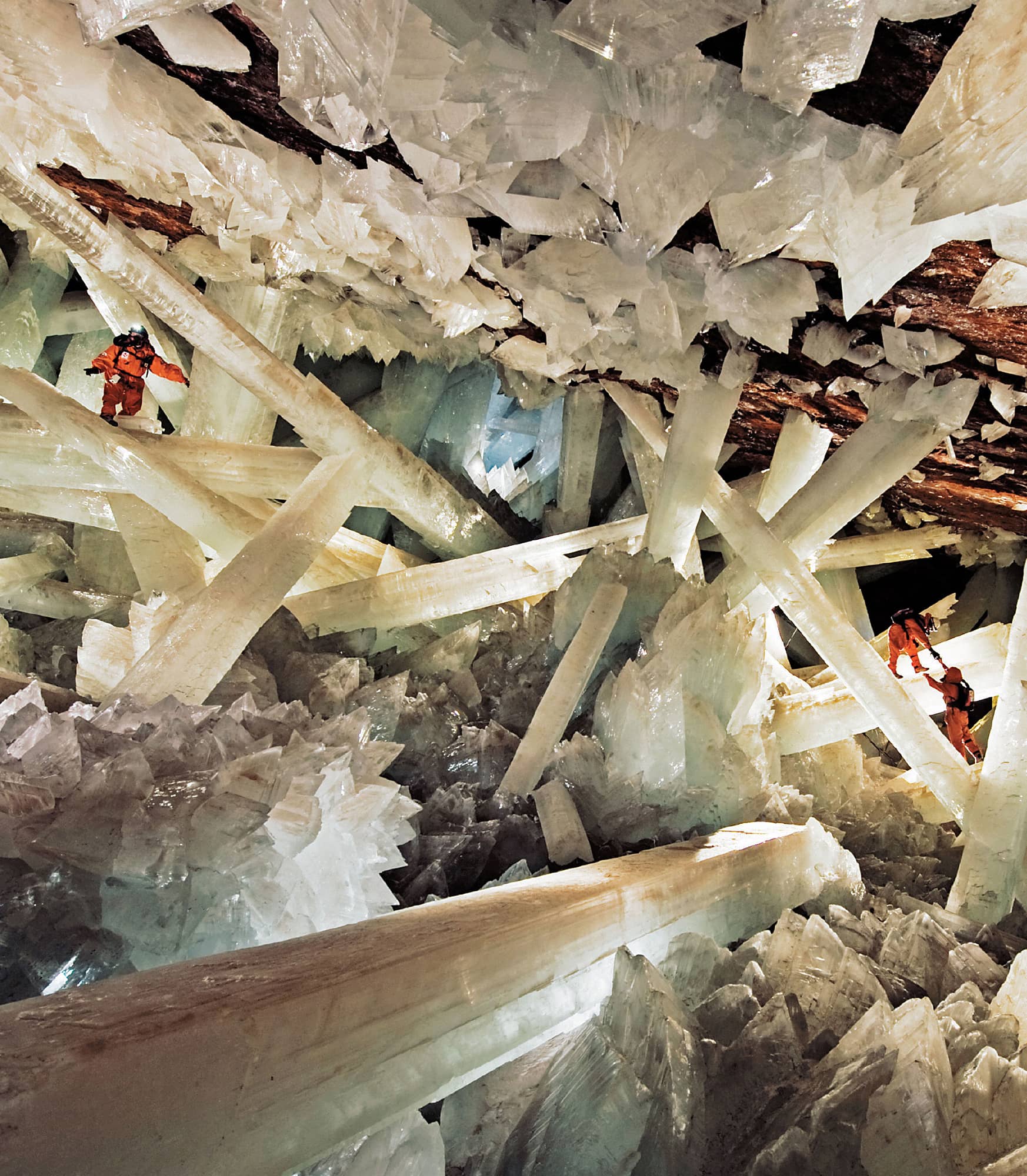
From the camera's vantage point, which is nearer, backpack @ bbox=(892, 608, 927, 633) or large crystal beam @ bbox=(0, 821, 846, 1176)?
large crystal beam @ bbox=(0, 821, 846, 1176)

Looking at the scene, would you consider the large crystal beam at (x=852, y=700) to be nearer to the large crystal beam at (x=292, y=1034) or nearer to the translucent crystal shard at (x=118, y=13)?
the large crystal beam at (x=292, y=1034)

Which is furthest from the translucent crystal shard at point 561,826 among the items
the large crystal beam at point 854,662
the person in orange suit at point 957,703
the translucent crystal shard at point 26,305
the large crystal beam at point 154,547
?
the translucent crystal shard at point 26,305

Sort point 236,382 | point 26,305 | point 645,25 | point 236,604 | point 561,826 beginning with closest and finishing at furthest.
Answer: point 645,25 < point 561,826 < point 236,604 < point 236,382 < point 26,305

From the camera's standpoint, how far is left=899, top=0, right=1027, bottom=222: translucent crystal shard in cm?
159

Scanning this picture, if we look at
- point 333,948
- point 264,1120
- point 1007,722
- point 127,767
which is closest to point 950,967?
point 1007,722

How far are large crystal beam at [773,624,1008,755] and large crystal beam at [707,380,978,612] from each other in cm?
86

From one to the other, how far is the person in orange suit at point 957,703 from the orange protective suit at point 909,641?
1.06 feet

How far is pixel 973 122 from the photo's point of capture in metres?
1.70

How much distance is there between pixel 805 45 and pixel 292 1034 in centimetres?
197

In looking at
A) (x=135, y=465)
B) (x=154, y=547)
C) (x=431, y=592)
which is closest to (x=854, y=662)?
(x=431, y=592)

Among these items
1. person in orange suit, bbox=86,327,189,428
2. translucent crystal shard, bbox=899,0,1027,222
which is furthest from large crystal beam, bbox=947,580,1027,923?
person in orange suit, bbox=86,327,189,428

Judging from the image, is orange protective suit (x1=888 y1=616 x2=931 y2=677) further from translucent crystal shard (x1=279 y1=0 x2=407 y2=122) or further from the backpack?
translucent crystal shard (x1=279 y1=0 x2=407 y2=122)

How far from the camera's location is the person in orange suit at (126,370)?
5430 millimetres

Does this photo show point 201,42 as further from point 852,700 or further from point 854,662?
point 852,700
